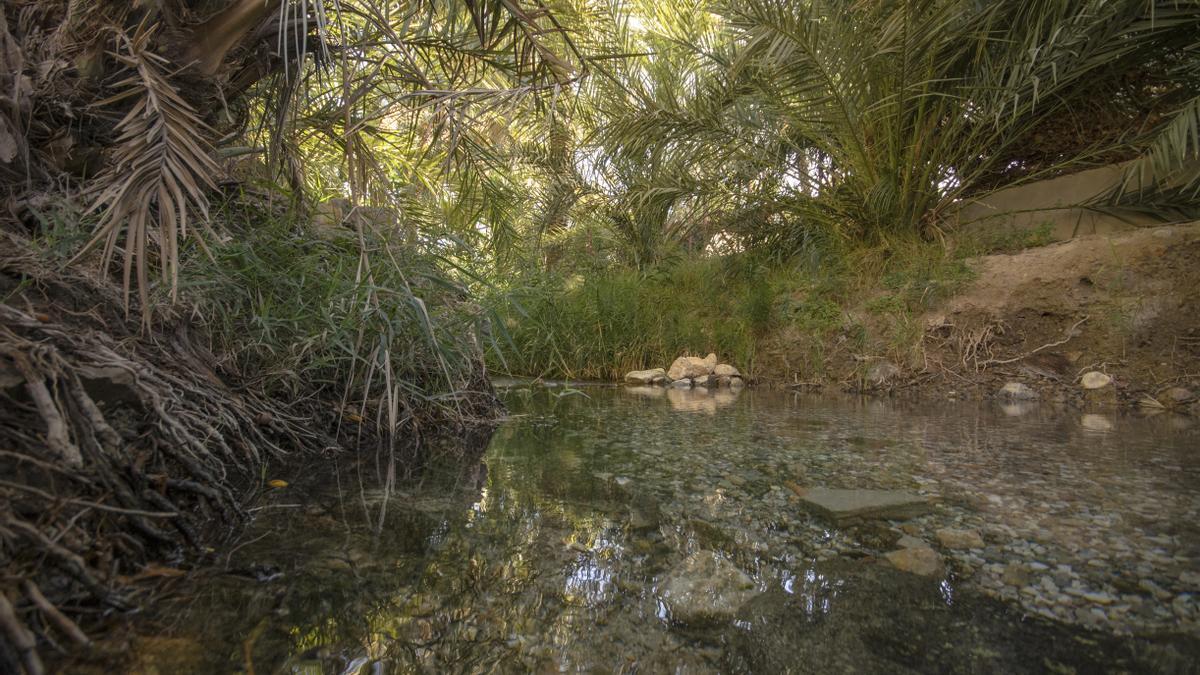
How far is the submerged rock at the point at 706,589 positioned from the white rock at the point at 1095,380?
3.55 meters

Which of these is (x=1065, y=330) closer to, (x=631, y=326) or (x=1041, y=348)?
(x=1041, y=348)

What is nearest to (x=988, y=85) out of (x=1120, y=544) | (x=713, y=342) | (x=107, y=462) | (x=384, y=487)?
(x=713, y=342)

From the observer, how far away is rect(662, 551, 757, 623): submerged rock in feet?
2.46

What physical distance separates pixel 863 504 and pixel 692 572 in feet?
1.61

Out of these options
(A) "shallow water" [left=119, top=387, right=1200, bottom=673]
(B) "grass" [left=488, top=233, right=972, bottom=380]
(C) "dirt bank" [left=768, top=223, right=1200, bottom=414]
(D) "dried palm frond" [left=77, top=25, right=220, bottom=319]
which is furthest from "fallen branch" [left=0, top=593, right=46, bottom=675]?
(C) "dirt bank" [left=768, top=223, right=1200, bottom=414]

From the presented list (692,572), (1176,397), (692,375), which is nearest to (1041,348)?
(1176,397)

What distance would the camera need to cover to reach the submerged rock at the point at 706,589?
0.75 meters

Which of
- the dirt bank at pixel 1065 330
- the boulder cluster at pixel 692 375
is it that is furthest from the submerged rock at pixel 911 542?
the boulder cluster at pixel 692 375

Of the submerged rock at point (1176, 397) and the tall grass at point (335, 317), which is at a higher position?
the tall grass at point (335, 317)

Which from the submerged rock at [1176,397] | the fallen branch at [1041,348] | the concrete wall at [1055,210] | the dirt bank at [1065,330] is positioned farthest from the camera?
the concrete wall at [1055,210]

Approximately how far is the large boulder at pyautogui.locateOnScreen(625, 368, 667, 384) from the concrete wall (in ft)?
8.44

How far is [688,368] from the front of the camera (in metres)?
4.73

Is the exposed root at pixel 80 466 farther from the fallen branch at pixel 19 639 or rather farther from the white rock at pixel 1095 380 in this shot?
the white rock at pixel 1095 380

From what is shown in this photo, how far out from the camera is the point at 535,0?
1.82 meters
